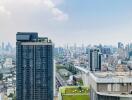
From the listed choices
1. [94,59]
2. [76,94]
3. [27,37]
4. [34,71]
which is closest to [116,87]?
[76,94]

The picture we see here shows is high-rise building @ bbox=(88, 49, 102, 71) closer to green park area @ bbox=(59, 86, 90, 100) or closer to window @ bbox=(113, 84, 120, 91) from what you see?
green park area @ bbox=(59, 86, 90, 100)

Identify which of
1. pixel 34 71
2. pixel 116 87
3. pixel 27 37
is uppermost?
pixel 27 37

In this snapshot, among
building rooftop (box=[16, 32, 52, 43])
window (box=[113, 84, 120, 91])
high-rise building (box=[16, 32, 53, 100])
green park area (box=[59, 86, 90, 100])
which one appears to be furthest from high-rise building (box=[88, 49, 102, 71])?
window (box=[113, 84, 120, 91])

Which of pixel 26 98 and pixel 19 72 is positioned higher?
pixel 19 72

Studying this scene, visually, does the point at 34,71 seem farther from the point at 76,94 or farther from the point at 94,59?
the point at 94,59

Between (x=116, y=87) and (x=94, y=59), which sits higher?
(x=116, y=87)

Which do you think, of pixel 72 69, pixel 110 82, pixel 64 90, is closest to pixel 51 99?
pixel 64 90

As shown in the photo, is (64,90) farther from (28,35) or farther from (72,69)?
(72,69)

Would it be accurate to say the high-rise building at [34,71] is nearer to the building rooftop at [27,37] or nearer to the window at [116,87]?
the building rooftop at [27,37]
